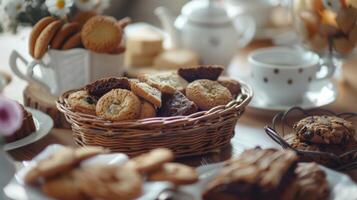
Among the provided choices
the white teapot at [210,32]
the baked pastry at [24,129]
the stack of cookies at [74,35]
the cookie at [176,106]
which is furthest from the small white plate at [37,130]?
the white teapot at [210,32]

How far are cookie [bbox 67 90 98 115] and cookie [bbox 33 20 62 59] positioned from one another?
19 cm

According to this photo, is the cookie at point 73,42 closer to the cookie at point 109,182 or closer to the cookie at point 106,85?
the cookie at point 106,85

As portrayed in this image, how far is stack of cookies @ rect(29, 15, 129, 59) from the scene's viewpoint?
1.06 m

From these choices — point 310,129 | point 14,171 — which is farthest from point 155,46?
point 14,171

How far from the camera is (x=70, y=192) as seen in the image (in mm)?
628

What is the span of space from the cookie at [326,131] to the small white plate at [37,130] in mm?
402

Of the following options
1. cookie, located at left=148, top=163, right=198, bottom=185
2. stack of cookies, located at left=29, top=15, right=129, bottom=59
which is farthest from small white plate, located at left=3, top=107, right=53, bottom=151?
cookie, located at left=148, top=163, right=198, bottom=185

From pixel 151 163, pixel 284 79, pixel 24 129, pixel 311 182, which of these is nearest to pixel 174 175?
pixel 151 163

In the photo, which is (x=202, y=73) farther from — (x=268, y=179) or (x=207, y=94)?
(x=268, y=179)

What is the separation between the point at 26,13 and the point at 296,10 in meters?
0.56

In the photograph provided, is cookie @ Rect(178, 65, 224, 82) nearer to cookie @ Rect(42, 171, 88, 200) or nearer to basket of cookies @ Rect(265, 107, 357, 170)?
basket of cookies @ Rect(265, 107, 357, 170)

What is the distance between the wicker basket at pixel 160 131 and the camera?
0.83 meters

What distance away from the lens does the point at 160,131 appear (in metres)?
0.84

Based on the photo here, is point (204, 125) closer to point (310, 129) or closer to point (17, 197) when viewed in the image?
point (310, 129)
